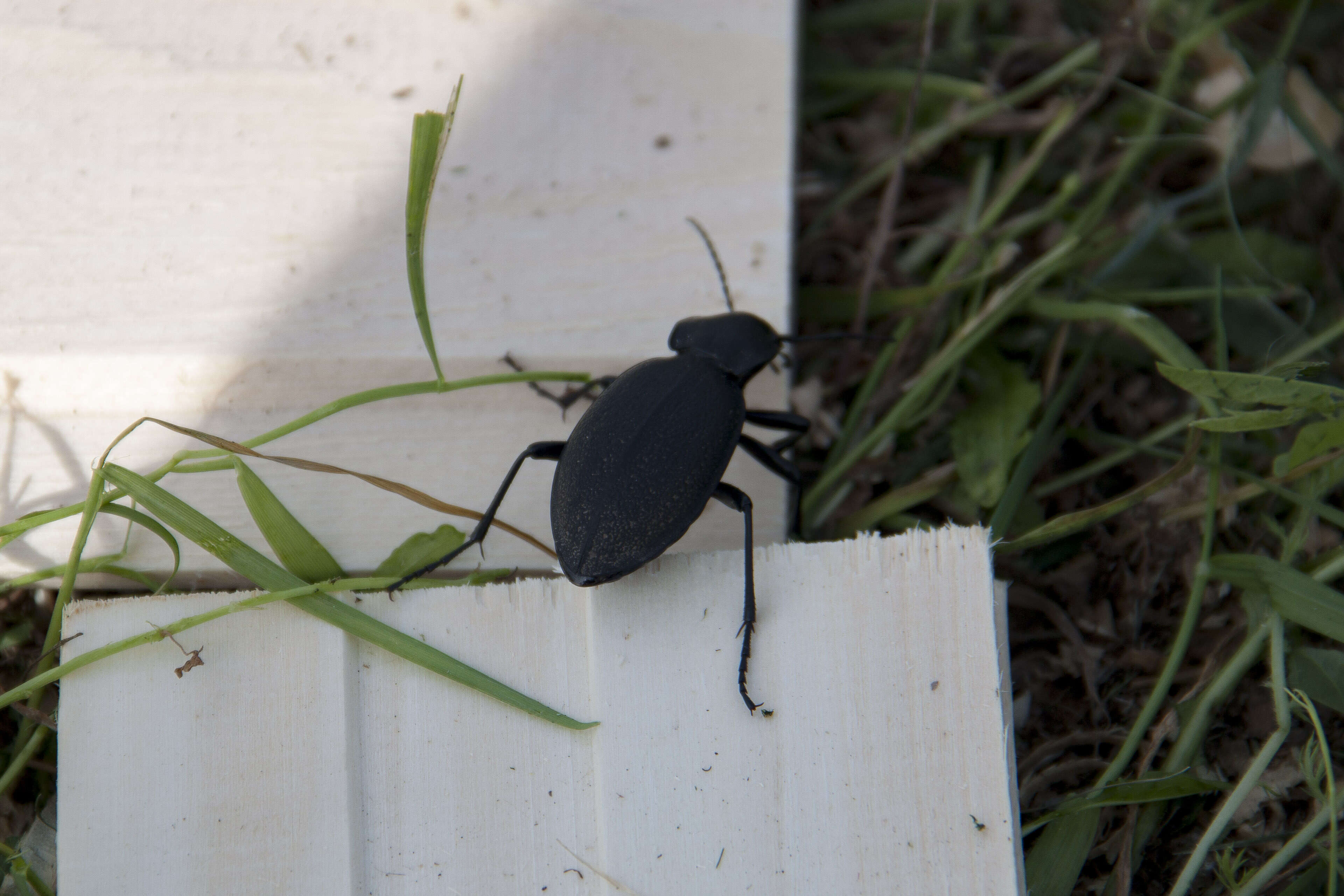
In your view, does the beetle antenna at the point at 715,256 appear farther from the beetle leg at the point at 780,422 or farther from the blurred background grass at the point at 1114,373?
the blurred background grass at the point at 1114,373

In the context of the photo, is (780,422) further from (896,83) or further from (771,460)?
(896,83)

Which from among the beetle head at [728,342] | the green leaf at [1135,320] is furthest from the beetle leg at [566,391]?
the green leaf at [1135,320]

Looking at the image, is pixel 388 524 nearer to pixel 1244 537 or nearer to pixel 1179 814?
pixel 1179 814

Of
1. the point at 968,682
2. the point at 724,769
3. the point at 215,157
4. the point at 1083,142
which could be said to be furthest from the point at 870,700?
the point at 1083,142

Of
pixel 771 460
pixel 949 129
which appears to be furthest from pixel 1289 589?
pixel 949 129

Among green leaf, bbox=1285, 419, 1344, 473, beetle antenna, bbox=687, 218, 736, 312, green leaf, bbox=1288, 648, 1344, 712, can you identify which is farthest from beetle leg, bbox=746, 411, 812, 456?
green leaf, bbox=1288, 648, 1344, 712

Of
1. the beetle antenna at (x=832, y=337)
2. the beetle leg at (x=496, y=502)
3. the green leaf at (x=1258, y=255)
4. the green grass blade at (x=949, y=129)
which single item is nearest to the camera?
the beetle leg at (x=496, y=502)
